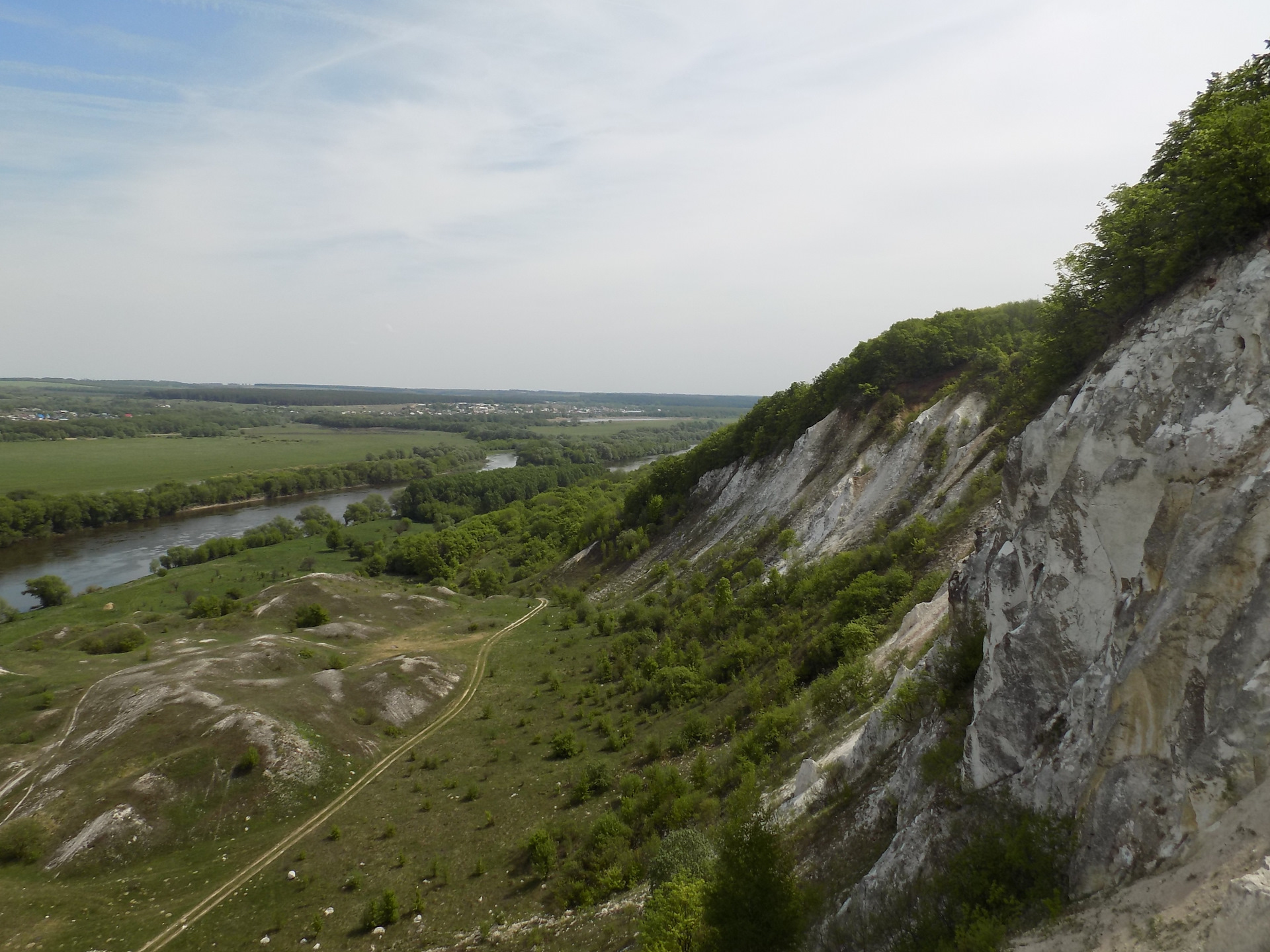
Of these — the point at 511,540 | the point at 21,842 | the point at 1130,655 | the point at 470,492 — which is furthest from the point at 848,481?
the point at 470,492

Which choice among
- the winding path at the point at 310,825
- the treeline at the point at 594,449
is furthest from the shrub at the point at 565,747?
the treeline at the point at 594,449

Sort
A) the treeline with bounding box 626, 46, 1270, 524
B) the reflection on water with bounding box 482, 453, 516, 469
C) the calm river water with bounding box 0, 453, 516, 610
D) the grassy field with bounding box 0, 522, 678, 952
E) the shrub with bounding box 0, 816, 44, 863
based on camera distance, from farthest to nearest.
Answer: the reflection on water with bounding box 482, 453, 516, 469
the calm river water with bounding box 0, 453, 516, 610
the shrub with bounding box 0, 816, 44, 863
the grassy field with bounding box 0, 522, 678, 952
the treeline with bounding box 626, 46, 1270, 524

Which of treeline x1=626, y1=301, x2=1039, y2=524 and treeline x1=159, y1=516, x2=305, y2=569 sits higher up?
treeline x1=626, y1=301, x2=1039, y2=524

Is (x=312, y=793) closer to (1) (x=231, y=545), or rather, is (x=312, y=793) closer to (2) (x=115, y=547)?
(1) (x=231, y=545)

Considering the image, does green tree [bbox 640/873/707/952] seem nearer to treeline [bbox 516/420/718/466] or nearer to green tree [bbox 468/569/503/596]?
green tree [bbox 468/569/503/596]

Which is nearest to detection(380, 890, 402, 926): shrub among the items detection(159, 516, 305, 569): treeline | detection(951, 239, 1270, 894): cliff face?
detection(951, 239, 1270, 894): cliff face

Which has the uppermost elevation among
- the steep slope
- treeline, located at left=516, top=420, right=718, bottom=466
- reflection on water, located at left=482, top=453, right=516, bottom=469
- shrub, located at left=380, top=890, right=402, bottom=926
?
the steep slope

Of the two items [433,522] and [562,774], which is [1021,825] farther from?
[433,522]
